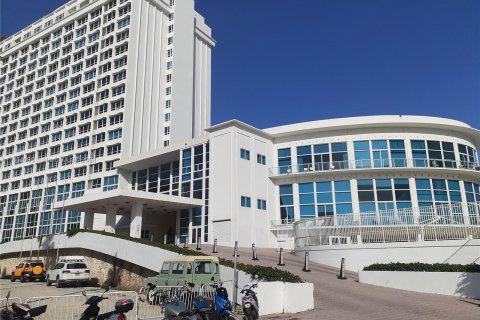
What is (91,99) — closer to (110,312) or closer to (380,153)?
(380,153)

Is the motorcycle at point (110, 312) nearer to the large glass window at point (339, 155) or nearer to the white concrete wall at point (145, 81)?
the large glass window at point (339, 155)

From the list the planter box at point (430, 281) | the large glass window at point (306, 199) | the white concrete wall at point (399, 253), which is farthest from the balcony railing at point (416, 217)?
the large glass window at point (306, 199)

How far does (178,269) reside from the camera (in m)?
15.2

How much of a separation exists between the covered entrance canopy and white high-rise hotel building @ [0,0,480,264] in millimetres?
135

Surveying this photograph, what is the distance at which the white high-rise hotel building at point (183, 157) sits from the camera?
104ft

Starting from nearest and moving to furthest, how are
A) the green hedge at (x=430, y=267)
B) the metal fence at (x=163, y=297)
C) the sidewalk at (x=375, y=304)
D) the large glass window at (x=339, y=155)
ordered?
the metal fence at (x=163, y=297)
the sidewalk at (x=375, y=304)
the green hedge at (x=430, y=267)
the large glass window at (x=339, y=155)

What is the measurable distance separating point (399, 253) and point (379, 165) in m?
16.1

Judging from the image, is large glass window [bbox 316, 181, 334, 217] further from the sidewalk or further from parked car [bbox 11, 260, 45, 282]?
parked car [bbox 11, 260, 45, 282]

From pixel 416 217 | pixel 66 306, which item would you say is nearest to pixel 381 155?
pixel 416 217

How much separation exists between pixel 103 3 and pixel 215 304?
2463 inches

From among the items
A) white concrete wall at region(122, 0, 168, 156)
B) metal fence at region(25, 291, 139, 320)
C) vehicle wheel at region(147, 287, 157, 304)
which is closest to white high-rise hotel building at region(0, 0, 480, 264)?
white concrete wall at region(122, 0, 168, 156)

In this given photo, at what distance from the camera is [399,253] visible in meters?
20.6

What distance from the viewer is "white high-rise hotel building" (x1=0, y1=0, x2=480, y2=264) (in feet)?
104

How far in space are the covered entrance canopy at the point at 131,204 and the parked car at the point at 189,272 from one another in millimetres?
15760
